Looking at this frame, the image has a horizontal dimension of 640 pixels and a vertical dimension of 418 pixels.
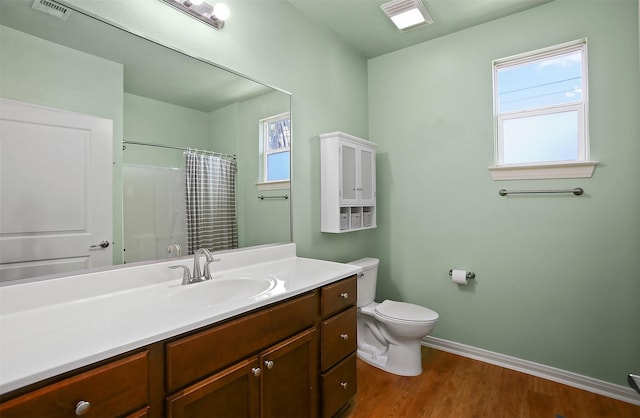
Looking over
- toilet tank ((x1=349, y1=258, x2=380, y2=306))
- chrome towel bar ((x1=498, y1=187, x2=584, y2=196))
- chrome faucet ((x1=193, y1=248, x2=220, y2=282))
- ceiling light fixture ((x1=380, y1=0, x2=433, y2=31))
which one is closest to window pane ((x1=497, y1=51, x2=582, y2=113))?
chrome towel bar ((x1=498, y1=187, x2=584, y2=196))

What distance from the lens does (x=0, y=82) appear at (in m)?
1.03

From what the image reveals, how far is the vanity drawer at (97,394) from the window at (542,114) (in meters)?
2.46

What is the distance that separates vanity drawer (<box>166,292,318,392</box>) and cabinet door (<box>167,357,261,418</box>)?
0.09 feet

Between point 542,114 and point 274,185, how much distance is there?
6.49 feet

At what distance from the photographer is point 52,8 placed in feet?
3.77

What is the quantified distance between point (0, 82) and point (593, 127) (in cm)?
300

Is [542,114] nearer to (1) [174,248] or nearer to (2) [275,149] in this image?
(2) [275,149]

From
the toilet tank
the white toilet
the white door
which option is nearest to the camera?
the white door

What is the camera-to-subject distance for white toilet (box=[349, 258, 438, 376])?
2.13 m

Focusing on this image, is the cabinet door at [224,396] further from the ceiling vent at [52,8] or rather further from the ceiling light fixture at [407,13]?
the ceiling light fixture at [407,13]

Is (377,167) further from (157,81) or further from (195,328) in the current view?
(195,328)

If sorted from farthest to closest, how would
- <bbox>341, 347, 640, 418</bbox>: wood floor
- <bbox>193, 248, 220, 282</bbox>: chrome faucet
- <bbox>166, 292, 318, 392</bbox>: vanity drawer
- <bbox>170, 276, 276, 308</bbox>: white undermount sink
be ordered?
<bbox>341, 347, 640, 418</bbox>: wood floor, <bbox>193, 248, 220, 282</bbox>: chrome faucet, <bbox>170, 276, 276, 308</bbox>: white undermount sink, <bbox>166, 292, 318, 392</bbox>: vanity drawer

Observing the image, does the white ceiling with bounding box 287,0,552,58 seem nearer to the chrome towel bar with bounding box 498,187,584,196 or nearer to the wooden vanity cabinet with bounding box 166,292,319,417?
the chrome towel bar with bounding box 498,187,584,196

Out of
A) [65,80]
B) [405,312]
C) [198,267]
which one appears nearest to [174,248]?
[198,267]
